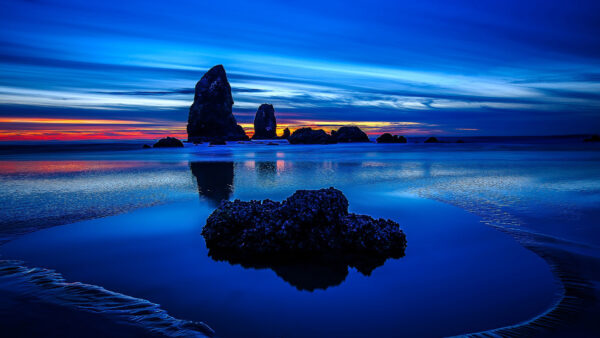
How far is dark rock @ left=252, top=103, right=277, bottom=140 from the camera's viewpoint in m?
114

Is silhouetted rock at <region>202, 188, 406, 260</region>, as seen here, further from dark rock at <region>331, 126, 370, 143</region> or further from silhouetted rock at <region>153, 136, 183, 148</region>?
dark rock at <region>331, 126, 370, 143</region>

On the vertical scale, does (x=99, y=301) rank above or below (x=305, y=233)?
below

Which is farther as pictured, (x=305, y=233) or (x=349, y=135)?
(x=349, y=135)

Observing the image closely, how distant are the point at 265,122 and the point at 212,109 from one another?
84.7ft

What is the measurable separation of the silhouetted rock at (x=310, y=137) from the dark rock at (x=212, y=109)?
20.8 m

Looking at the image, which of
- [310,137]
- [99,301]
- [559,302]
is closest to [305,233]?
[99,301]

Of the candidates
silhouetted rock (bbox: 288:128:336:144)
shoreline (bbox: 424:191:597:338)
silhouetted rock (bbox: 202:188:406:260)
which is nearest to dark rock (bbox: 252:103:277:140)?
silhouetted rock (bbox: 288:128:336:144)

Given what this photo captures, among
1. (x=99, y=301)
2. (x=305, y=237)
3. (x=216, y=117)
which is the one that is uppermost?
(x=216, y=117)

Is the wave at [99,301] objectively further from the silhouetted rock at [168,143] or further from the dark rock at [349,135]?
the dark rock at [349,135]

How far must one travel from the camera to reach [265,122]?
114m

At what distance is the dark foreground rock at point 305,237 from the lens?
5.28 metres

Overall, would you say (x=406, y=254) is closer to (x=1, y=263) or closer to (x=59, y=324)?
(x=59, y=324)

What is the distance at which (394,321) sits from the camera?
11.7 feet

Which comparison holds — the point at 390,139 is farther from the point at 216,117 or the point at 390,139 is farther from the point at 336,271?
the point at 336,271
